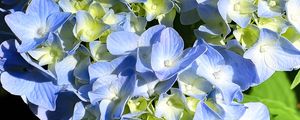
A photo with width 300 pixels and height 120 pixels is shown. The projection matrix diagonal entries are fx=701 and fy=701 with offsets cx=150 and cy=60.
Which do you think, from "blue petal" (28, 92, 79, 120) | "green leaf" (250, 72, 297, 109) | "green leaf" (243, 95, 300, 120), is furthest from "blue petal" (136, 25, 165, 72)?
"green leaf" (250, 72, 297, 109)

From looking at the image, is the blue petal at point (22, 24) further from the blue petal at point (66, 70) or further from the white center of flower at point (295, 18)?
the white center of flower at point (295, 18)

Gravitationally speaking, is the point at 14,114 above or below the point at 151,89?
below

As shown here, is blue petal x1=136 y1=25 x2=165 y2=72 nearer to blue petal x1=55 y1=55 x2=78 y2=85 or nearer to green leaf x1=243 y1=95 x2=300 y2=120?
blue petal x1=55 y1=55 x2=78 y2=85

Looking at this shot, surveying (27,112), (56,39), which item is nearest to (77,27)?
(56,39)

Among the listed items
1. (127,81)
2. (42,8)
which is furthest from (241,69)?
(42,8)

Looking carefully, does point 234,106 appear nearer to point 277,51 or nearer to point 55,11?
point 277,51

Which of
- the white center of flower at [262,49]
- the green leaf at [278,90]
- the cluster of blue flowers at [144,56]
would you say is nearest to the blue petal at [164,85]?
the cluster of blue flowers at [144,56]

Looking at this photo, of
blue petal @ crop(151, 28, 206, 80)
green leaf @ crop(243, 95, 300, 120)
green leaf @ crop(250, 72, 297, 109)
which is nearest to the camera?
blue petal @ crop(151, 28, 206, 80)
